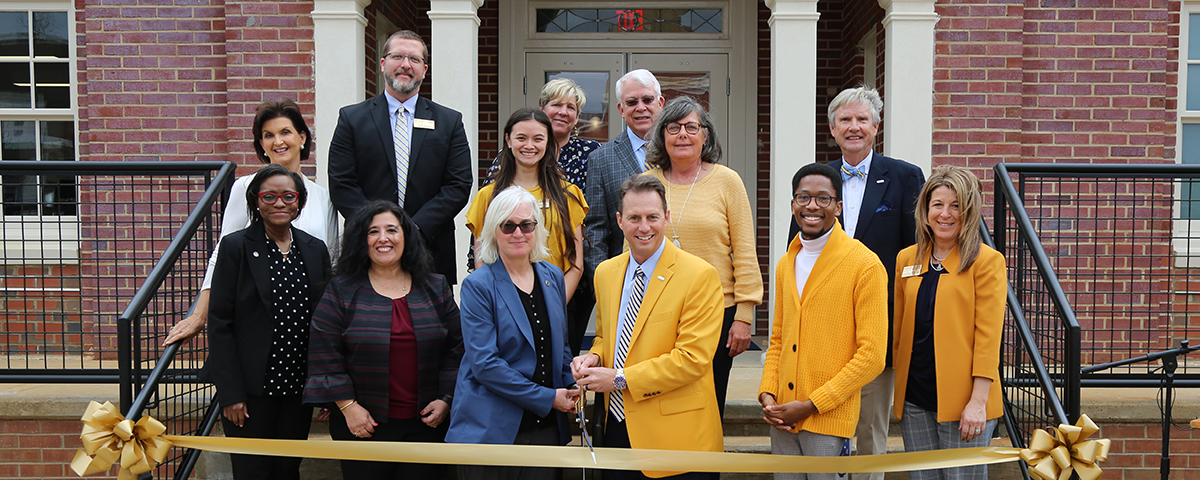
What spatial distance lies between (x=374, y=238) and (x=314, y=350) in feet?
1.46

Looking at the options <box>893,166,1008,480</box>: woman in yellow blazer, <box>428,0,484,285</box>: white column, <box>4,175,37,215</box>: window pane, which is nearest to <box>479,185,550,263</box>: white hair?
<box>893,166,1008,480</box>: woman in yellow blazer

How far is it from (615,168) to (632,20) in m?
3.64

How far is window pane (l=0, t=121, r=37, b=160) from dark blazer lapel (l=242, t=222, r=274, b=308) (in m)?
3.92

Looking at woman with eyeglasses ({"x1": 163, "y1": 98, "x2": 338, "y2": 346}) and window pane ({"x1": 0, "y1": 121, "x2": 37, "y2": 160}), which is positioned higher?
window pane ({"x1": 0, "y1": 121, "x2": 37, "y2": 160})

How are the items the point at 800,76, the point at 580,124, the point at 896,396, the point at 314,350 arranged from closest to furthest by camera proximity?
the point at 314,350 → the point at 896,396 → the point at 800,76 → the point at 580,124

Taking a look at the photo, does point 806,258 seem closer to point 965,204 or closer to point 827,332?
point 827,332

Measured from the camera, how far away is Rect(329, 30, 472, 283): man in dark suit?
143 inches

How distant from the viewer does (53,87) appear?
5.84 metres

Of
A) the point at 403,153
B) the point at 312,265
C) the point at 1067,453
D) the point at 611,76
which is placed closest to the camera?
the point at 1067,453

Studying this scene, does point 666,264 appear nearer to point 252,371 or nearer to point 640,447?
point 640,447

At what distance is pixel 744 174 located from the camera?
22.3ft

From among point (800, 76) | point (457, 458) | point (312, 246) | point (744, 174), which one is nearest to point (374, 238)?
point (312, 246)

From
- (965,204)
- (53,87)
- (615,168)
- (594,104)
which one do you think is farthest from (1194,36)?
(53,87)

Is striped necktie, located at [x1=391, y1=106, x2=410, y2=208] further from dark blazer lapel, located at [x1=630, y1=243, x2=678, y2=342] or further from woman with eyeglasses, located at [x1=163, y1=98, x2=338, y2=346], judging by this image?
dark blazer lapel, located at [x1=630, y1=243, x2=678, y2=342]
